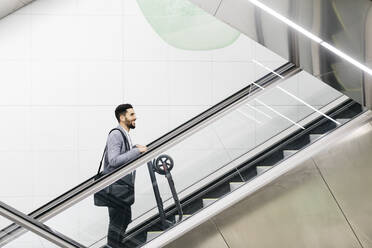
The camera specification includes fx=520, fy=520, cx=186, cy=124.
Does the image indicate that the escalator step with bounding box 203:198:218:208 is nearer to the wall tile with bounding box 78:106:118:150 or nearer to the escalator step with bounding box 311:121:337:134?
the escalator step with bounding box 311:121:337:134

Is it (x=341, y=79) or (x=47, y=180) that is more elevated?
(x=341, y=79)

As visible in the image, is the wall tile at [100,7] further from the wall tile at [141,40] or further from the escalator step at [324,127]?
the escalator step at [324,127]

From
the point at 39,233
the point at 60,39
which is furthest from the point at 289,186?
the point at 60,39

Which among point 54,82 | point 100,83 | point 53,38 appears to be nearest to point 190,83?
point 100,83

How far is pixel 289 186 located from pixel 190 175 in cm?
73

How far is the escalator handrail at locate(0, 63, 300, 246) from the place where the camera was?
3361 mm

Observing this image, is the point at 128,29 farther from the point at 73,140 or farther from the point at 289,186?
the point at 289,186

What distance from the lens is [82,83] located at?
20.2 ft

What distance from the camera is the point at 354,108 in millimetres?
3729

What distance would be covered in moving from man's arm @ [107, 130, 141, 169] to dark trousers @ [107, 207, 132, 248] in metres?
0.34

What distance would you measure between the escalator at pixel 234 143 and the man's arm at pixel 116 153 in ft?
0.31

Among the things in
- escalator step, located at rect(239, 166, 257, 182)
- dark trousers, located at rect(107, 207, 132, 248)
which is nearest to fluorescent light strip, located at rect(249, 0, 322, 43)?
escalator step, located at rect(239, 166, 257, 182)

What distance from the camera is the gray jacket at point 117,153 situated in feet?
11.8

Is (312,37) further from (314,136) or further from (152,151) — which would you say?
(152,151)
